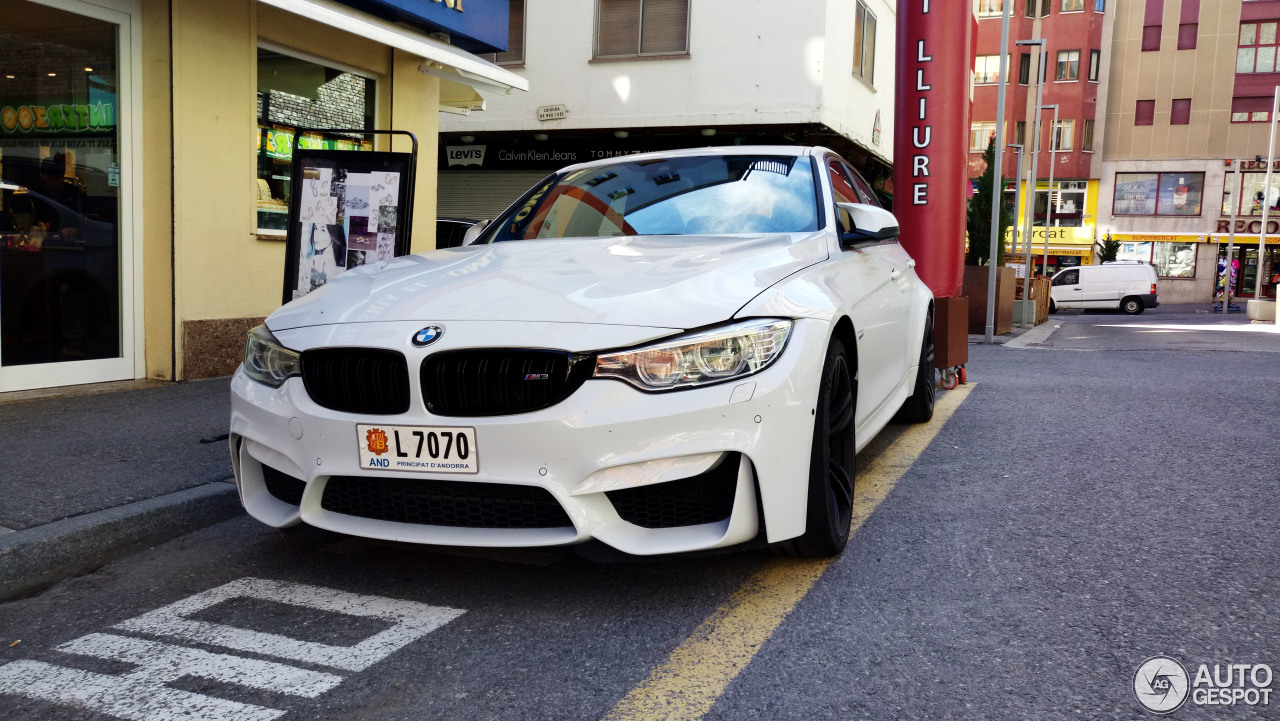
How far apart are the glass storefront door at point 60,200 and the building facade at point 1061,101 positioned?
4271cm

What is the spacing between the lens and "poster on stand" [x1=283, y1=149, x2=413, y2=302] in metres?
5.74

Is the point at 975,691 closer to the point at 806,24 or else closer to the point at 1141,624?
the point at 1141,624

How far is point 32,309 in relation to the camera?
6551mm

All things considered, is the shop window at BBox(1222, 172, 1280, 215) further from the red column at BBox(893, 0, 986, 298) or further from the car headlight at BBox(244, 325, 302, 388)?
the car headlight at BBox(244, 325, 302, 388)

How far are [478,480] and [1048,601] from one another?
172 cm

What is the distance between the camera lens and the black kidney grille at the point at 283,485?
10.5 feet

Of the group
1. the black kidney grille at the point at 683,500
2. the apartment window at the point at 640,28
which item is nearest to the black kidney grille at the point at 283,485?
the black kidney grille at the point at 683,500

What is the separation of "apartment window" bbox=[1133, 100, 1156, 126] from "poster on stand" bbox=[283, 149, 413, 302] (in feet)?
155

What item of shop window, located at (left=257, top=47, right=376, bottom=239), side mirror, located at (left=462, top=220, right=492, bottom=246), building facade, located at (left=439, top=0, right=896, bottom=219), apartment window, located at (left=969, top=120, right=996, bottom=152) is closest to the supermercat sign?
shop window, located at (left=257, top=47, right=376, bottom=239)

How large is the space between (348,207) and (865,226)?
10.2 ft

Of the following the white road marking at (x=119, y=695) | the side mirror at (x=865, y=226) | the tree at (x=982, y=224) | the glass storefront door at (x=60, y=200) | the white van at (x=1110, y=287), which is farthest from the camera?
the white van at (x=1110, y=287)

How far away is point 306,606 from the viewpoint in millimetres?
3070

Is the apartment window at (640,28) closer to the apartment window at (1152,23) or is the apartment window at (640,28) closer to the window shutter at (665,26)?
the window shutter at (665,26)

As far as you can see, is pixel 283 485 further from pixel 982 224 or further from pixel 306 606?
pixel 982 224
